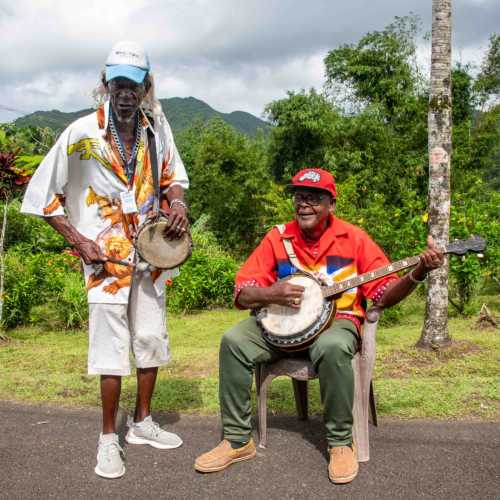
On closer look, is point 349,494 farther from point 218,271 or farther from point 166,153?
point 218,271

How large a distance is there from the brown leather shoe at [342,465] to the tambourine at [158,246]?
55.7 inches

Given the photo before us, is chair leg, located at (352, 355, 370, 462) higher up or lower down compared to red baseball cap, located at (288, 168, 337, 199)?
lower down

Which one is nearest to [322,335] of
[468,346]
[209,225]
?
[468,346]

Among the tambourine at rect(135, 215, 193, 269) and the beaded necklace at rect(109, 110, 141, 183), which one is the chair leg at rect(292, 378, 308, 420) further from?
the beaded necklace at rect(109, 110, 141, 183)

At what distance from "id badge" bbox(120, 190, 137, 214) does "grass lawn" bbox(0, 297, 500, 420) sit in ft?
5.42

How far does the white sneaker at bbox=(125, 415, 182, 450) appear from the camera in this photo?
3.75 m

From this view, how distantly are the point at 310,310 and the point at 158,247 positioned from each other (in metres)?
0.98

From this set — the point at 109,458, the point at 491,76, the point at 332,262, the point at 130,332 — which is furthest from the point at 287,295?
the point at 491,76

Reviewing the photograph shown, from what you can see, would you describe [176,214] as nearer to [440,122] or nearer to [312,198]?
[312,198]

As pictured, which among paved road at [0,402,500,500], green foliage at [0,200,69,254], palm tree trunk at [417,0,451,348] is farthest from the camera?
green foliage at [0,200,69,254]

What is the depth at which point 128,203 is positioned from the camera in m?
3.57

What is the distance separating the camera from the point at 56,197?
11.6 feet

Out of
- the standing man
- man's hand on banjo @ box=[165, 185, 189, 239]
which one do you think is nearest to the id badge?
the standing man

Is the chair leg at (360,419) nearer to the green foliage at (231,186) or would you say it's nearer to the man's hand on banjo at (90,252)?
the man's hand on banjo at (90,252)
